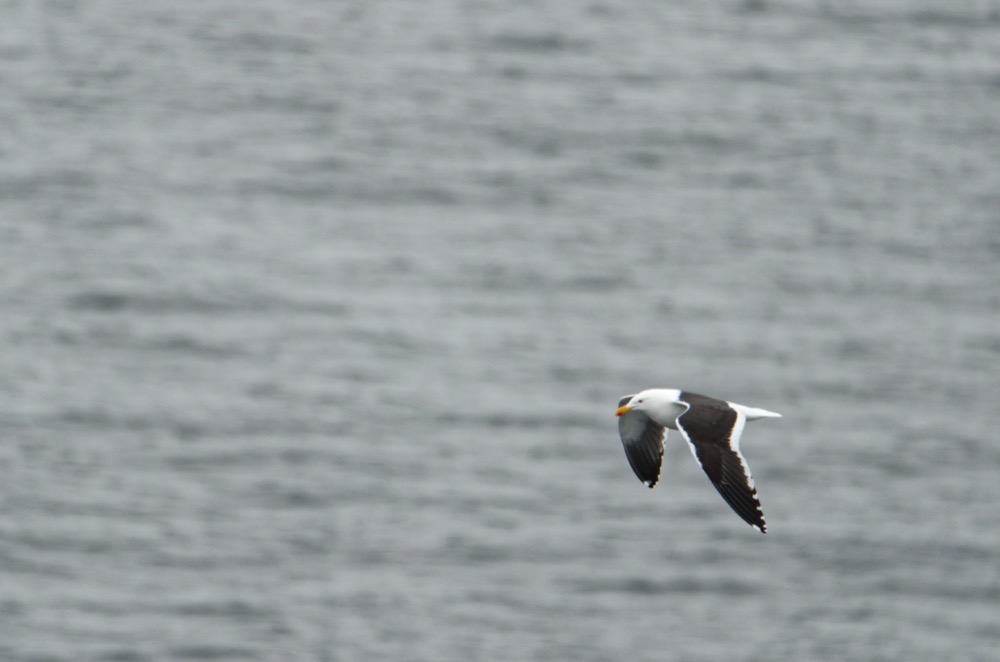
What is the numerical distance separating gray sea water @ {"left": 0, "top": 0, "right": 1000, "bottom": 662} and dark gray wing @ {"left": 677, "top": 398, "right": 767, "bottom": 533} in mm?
16688

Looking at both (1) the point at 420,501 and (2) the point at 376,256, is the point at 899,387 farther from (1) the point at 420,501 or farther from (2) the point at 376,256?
(2) the point at 376,256

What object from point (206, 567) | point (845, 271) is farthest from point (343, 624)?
point (845, 271)

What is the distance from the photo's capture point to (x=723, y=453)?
51.8 ft

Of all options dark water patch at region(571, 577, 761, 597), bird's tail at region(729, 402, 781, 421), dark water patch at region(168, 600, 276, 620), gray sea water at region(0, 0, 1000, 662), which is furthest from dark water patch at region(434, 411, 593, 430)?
bird's tail at region(729, 402, 781, 421)

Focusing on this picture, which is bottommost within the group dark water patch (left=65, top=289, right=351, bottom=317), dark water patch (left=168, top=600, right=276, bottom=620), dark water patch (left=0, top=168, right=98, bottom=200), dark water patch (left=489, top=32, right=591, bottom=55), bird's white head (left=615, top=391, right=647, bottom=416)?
dark water patch (left=168, top=600, right=276, bottom=620)

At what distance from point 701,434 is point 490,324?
28.7m

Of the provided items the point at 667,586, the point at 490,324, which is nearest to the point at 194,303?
the point at 490,324

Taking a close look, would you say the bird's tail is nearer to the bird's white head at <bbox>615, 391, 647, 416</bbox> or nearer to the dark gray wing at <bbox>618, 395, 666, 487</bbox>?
the bird's white head at <bbox>615, 391, 647, 416</bbox>

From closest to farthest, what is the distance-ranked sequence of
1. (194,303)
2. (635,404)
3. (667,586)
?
(635,404)
(667,586)
(194,303)

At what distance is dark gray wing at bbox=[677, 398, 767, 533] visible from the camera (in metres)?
15.6

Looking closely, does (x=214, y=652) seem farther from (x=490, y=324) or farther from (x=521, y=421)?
(x=490, y=324)

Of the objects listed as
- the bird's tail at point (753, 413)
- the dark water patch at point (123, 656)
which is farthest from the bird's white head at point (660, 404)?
the dark water patch at point (123, 656)

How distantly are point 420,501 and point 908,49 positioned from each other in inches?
1121

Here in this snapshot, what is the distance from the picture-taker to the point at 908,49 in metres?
57.7
